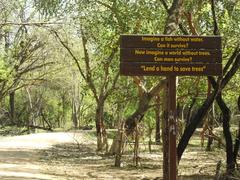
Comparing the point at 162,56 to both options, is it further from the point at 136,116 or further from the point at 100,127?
the point at 100,127

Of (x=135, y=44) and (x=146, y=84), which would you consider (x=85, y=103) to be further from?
(x=135, y=44)

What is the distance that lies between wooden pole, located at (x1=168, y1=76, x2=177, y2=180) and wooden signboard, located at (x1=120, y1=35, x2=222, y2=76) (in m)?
0.43

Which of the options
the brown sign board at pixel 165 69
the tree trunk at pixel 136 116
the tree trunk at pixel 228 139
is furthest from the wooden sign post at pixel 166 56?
the tree trunk at pixel 136 116

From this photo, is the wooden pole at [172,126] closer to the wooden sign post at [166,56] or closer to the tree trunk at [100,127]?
the wooden sign post at [166,56]

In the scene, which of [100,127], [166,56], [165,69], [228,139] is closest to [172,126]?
[165,69]

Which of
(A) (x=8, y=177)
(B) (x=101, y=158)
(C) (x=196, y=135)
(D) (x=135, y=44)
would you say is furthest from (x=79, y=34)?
(C) (x=196, y=135)

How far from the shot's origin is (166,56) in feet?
39.4

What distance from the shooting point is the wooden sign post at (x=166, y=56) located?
1195 centimetres

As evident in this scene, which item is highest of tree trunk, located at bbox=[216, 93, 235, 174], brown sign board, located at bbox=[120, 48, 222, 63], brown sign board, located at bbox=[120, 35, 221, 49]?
brown sign board, located at bbox=[120, 35, 221, 49]

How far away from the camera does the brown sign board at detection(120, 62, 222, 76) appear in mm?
11930

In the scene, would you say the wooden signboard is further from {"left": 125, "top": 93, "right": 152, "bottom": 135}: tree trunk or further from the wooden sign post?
{"left": 125, "top": 93, "right": 152, "bottom": 135}: tree trunk

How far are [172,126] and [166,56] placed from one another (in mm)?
1727

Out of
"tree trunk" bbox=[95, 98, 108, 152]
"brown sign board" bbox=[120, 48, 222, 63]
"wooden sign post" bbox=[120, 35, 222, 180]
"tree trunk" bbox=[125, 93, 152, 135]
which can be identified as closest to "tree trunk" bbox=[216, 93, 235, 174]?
"tree trunk" bbox=[125, 93, 152, 135]

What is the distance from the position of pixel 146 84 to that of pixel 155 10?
19.2 ft
